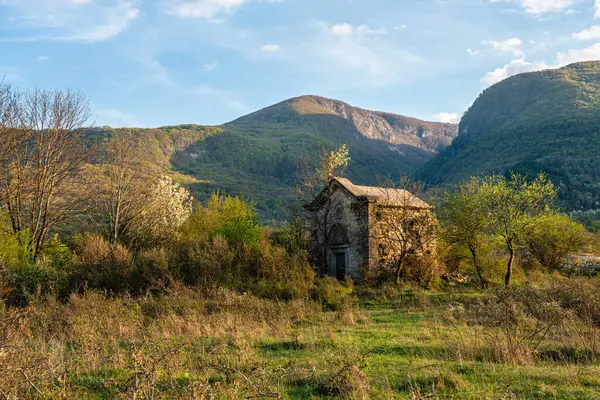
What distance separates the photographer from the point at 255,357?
812cm

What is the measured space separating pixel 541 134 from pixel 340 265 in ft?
275

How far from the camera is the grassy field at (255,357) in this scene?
5660mm

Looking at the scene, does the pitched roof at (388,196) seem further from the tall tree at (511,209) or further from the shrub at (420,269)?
the tall tree at (511,209)

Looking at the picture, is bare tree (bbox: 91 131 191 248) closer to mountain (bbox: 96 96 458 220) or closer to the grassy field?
the grassy field

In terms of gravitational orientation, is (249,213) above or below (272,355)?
above

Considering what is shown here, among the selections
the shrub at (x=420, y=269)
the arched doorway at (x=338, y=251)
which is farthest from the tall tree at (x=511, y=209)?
the arched doorway at (x=338, y=251)

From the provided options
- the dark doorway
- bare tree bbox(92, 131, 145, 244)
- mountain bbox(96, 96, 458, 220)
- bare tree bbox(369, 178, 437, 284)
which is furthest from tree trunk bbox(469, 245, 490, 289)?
mountain bbox(96, 96, 458, 220)

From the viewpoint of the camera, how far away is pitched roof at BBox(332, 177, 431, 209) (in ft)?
75.6

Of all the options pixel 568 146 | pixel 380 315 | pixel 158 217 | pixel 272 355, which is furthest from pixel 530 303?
pixel 568 146

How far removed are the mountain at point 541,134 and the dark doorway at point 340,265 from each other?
52.9 meters

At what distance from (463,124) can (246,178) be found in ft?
310

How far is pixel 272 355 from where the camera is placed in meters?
8.71

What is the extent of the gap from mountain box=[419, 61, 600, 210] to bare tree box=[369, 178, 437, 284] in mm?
51020

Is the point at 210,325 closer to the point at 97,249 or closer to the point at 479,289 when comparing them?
the point at 97,249
